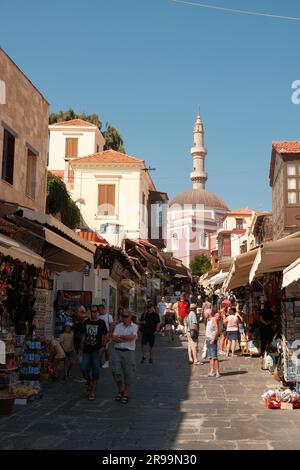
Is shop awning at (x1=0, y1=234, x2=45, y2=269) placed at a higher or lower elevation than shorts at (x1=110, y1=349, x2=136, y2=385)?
higher

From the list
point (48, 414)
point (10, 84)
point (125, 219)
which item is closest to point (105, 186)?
point (125, 219)

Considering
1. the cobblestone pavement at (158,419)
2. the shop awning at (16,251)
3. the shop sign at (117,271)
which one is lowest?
the cobblestone pavement at (158,419)

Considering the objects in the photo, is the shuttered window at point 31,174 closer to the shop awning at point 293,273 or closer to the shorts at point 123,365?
the shorts at point 123,365

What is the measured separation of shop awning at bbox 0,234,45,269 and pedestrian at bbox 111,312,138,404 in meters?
1.80

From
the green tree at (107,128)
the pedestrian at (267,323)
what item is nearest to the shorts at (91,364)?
the pedestrian at (267,323)

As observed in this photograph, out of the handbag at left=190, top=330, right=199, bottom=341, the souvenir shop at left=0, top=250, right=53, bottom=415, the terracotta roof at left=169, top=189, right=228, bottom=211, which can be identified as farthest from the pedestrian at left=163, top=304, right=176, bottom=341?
the terracotta roof at left=169, top=189, right=228, bottom=211

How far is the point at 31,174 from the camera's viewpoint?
15.2m

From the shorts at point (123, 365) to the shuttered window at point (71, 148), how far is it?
28336 mm

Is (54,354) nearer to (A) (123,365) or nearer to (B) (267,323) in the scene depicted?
(A) (123,365)

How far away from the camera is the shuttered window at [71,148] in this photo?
36.9 meters

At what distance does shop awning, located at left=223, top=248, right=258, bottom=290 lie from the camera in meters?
12.7

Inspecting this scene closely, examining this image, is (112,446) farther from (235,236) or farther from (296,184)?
(235,236)

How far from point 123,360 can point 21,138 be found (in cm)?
663

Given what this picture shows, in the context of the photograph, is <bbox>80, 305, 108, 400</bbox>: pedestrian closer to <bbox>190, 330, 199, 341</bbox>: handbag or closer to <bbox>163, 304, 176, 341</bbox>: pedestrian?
<bbox>190, 330, 199, 341</bbox>: handbag
